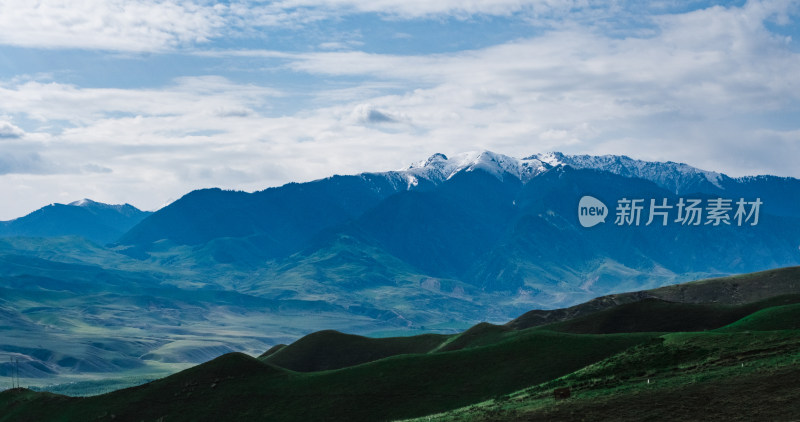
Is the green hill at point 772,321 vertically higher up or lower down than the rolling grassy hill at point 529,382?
higher up

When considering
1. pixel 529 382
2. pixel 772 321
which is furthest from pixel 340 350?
pixel 772 321

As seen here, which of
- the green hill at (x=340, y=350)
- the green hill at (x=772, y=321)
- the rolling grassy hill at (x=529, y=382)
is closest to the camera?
the rolling grassy hill at (x=529, y=382)

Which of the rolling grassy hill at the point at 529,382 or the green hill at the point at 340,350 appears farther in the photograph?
the green hill at the point at 340,350

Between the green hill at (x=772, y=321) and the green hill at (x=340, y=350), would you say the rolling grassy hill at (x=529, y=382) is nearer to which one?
the green hill at (x=772, y=321)

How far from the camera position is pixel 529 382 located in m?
97.8

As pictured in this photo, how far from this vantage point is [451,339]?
166125 millimetres

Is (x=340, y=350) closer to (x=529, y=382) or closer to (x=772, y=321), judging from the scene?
(x=529, y=382)

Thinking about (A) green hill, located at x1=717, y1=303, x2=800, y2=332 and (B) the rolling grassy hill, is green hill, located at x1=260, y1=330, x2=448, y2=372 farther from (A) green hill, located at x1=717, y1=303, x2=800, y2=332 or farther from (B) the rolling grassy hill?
(A) green hill, located at x1=717, y1=303, x2=800, y2=332

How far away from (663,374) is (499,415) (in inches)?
670

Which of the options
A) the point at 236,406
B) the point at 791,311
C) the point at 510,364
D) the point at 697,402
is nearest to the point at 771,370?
the point at 697,402

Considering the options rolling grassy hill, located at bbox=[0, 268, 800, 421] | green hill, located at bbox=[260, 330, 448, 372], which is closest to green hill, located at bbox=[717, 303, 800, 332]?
rolling grassy hill, located at bbox=[0, 268, 800, 421]

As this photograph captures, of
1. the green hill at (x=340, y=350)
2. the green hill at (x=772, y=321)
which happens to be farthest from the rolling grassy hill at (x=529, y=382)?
the green hill at (x=340, y=350)

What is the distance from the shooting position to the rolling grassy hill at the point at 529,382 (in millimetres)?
67188

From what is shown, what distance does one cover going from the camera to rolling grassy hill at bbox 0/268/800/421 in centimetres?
6719
